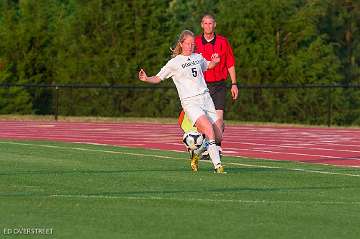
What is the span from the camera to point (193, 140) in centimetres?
1655

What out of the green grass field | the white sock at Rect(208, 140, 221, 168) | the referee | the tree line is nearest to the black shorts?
the referee

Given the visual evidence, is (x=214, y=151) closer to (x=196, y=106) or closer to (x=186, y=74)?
(x=196, y=106)

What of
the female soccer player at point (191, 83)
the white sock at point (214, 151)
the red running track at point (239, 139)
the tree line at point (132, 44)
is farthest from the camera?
the tree line at point (132, 44)

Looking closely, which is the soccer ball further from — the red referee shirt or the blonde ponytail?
the red referee shirt

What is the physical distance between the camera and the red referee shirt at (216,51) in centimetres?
1850

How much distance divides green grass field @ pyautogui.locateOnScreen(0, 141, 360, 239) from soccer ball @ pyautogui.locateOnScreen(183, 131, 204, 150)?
37 centimetres

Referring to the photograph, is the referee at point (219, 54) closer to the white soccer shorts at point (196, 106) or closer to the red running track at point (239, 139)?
the white soccer shorts at point (196, 106)

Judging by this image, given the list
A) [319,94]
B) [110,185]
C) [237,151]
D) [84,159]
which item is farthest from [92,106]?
[110,185]

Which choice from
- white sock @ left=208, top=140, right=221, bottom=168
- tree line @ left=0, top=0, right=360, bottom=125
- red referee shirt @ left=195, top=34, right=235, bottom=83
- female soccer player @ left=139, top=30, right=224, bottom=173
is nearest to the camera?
white sock @ left=208, top=140, right=221, bottom=168

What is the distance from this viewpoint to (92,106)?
46281mm

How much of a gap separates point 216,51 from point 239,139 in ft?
28.6

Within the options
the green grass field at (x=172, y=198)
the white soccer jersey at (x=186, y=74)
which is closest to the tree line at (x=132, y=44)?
the green grass field at (x=172, y=198)

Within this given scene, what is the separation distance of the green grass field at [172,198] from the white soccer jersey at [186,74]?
3.58ft

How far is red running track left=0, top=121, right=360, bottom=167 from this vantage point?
21.6 m
